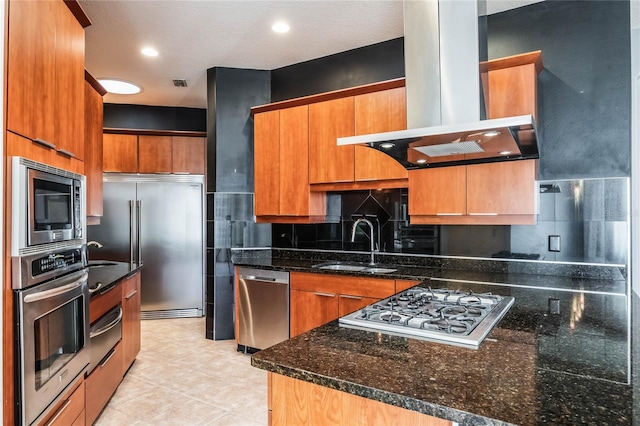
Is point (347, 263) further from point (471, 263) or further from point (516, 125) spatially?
point (516, 125)

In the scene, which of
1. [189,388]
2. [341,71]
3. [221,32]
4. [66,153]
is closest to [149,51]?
[221,32]

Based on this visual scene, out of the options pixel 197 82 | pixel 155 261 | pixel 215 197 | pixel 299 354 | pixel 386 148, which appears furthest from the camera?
pixel 155 261

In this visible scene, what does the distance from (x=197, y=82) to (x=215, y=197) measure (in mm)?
1421

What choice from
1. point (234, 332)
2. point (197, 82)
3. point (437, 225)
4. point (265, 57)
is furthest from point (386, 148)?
point (197, 82)

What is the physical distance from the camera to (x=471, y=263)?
3.10 metres

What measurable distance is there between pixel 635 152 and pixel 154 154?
4888 mm

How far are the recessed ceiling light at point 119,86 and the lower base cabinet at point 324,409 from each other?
14.1 ft

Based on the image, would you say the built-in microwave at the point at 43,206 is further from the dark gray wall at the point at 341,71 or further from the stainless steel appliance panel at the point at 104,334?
the dark gray wall at the point at 341,71

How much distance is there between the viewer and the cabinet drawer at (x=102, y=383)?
94.1 inches

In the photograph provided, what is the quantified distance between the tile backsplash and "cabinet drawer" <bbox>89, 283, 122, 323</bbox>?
6.01 feet

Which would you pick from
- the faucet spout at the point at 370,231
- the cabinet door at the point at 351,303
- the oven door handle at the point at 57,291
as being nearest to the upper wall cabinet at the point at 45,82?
the oven door handle at the point at 57,291

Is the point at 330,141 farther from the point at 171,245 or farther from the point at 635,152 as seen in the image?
the point at 171,245

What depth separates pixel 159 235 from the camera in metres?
5.14

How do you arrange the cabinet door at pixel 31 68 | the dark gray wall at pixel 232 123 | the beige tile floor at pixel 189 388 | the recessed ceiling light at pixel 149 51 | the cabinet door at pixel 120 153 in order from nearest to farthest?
1. the cabinet door at pixel 31 68
2. the beige tile floor at pixel 189 388
3. the recessed ceiling light at pixel 149 51
4. the dark gray wall at pixel 232 123
5. the cabinet door at pixel 120 153
